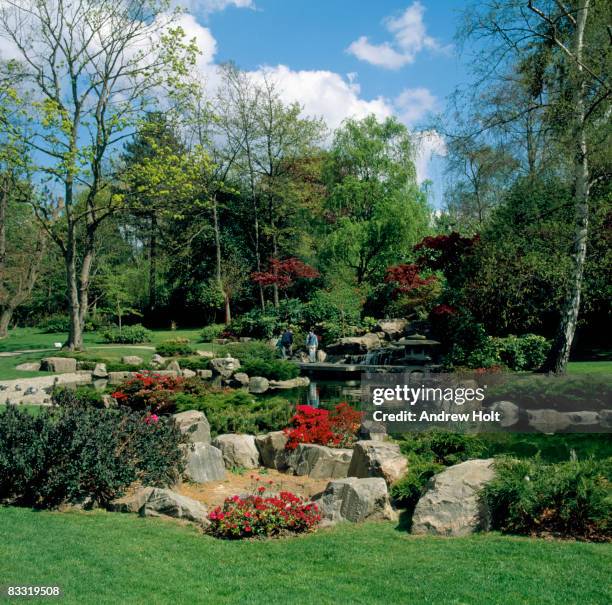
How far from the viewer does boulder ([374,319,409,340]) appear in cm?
2616

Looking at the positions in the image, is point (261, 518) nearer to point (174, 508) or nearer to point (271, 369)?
point (174, 508)

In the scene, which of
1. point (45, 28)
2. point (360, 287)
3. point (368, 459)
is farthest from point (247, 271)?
point (368, 459)

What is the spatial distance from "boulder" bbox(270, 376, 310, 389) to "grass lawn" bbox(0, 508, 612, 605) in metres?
14.0

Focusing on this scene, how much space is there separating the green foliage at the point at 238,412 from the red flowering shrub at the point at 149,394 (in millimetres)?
317

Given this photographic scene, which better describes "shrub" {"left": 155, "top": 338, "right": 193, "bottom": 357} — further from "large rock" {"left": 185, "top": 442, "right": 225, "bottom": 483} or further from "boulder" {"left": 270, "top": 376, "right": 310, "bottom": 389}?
"large rock" {"left": 185, "top": 442, "right": 225, "bottom": 483}

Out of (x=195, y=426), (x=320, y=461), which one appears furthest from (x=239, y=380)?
(x=320, y=461)

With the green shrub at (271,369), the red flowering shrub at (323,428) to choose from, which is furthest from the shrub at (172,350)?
the red flowering shrub at (323,428)

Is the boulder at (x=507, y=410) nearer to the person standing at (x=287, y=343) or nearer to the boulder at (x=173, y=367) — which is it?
the boulder at (x=173, y=367)

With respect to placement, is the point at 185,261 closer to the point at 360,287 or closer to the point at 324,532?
the point at 360,287

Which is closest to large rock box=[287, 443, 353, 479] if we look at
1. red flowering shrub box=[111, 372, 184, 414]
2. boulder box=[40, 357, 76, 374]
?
red flowering shrub box=[111, 372, 184, 414]

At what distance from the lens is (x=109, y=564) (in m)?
5.11

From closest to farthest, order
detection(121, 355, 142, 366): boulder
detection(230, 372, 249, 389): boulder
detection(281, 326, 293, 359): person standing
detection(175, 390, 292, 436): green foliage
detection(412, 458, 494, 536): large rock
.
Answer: detection(412, 458, 494, 536): large rock < detection(175, 390, 292, 436): green foliage < detection(230, 372, 249, 389): boulder < detection(121, 355, 142, 366): boulder < detection(281, 326, 293, 359): person standing

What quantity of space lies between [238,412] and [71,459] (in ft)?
18.7

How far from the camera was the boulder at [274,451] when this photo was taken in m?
9.83
